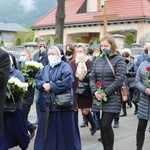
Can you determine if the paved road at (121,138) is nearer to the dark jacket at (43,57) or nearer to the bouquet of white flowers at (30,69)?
the bouquet of white flowers at (30,69)

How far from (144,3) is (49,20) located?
35.2 ft

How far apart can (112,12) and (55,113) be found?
32.1 m

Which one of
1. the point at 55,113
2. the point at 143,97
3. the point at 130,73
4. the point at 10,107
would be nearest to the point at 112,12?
the point at 130,73

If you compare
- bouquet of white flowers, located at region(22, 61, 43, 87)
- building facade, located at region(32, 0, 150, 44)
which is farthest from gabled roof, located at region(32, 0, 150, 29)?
bouquet of white flowers, located at region(22, 61, 43, 87)

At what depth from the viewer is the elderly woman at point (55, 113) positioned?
6512 mm

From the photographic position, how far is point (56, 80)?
654cm

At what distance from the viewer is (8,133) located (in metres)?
6.70

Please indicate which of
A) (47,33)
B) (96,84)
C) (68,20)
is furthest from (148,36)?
(96,84)

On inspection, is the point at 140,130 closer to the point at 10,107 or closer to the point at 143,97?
the point at 143,97

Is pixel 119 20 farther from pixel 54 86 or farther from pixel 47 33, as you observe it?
pixel 54 86

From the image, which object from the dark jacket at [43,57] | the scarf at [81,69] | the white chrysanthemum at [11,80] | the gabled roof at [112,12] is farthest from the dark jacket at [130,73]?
the gabled roof at [112,12]

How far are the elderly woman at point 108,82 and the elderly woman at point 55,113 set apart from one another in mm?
444

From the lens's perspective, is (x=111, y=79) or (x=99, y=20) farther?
(x=99, y=20)

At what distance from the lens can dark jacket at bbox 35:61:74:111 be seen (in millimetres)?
6457
